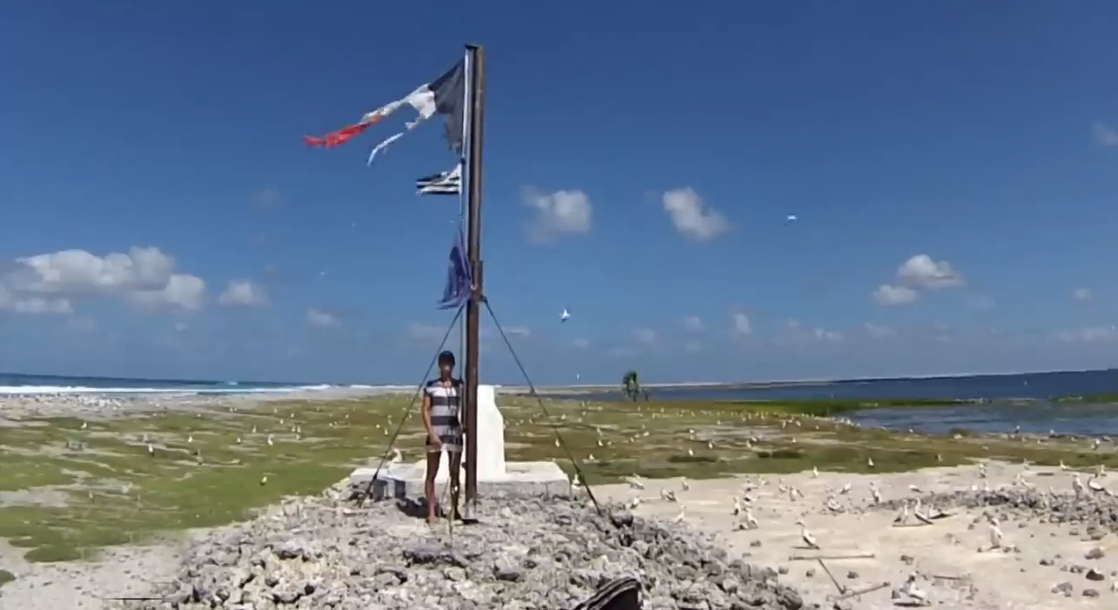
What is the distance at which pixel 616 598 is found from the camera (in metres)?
5.93

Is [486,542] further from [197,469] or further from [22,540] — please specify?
[197,469]

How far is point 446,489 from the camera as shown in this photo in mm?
12852

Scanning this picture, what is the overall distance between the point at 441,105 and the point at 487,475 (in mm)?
4910

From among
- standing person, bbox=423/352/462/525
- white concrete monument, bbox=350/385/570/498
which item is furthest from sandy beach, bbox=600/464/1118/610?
standing person, bbox=423/352/462/525

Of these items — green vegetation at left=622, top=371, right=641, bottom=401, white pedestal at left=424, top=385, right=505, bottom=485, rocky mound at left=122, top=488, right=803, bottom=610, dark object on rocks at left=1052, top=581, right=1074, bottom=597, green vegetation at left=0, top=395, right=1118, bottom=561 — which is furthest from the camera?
green vegetation at left=622, top=371, right=641, bottom=401

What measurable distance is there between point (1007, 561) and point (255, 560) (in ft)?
31.3

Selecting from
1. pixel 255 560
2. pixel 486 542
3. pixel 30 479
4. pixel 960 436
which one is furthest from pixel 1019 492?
pixel 960 436

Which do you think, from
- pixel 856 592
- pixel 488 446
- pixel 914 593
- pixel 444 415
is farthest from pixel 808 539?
pixel 444 415

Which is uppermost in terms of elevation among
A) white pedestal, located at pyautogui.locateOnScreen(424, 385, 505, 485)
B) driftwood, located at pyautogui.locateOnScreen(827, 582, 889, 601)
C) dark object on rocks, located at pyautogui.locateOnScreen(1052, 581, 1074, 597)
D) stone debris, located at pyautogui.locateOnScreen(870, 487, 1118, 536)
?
white pedestal, located at pyautogui.locateOnScreen(424, 385, 505, 485)

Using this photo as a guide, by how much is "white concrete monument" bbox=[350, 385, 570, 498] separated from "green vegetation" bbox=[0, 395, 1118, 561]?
406cm

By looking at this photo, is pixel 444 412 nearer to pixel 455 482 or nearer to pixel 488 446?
Result: pixel 455 482

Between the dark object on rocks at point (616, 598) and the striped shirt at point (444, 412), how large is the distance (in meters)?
5.55

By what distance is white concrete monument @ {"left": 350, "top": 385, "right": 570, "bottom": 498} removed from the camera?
13188 mm

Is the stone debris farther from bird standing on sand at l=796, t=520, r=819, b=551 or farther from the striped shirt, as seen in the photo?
the striped shirt
